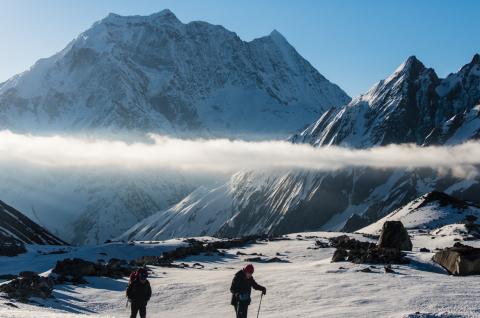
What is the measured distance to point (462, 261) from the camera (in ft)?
129

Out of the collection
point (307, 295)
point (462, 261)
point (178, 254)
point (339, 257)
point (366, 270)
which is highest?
point (462, 261)

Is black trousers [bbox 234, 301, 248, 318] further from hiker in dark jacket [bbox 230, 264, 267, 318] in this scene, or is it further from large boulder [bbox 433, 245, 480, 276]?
large boulder [bbox 433, 245, 480, 276]

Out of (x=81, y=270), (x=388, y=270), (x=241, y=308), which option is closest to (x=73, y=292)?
(x=81, y=270)

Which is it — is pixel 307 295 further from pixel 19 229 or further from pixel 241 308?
pixel 19 229

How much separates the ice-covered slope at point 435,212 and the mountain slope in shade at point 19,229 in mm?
68291

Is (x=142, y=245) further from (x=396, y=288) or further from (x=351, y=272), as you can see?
(x=396, y=288)

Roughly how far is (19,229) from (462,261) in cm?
12206

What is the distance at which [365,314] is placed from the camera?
2888 centimetres

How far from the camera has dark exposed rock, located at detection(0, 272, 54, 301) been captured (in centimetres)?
3506

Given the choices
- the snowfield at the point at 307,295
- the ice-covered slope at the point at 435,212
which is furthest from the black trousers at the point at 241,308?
the ice-covered slope at the point at 435,212

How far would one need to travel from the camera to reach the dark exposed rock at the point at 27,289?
115 feet

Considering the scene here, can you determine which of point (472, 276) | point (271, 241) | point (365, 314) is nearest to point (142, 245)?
point (271, 241)

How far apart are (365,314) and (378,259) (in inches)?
669

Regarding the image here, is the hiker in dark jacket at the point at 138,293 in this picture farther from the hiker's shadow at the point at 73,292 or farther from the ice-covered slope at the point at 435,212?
the ice-covered slope at the point at 435,212
